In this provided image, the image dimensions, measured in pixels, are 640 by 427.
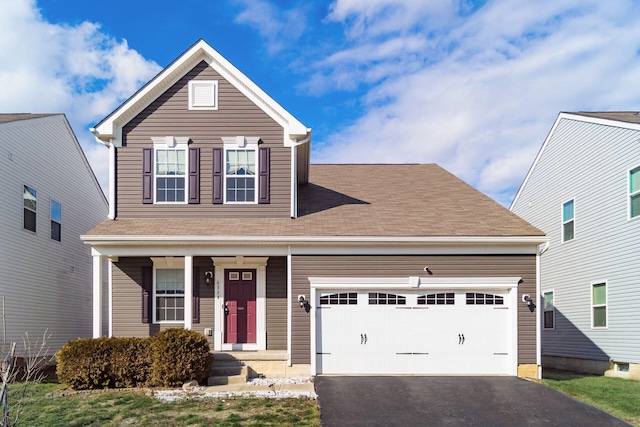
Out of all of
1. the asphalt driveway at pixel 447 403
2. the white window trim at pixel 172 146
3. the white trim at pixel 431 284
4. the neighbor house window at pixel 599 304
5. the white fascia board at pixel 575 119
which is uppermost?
the white fascia board at pixel 575 119

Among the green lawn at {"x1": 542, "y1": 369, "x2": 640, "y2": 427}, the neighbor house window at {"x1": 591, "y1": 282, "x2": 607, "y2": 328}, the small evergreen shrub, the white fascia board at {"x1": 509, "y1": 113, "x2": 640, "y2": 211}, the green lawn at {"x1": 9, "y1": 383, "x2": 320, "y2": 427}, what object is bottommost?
the green lawn at {"x1": 542, "y1": 369, "x2": 640, "y2": 427}

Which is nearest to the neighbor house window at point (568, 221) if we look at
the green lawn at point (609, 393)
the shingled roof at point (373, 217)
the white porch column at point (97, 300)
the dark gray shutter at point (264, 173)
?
the shingled roof at point (373, 217)

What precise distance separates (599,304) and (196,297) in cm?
1072

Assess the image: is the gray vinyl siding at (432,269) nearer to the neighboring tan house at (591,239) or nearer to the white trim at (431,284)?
the white trim at (431,284)

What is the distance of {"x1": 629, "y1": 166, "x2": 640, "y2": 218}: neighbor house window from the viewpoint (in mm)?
14220

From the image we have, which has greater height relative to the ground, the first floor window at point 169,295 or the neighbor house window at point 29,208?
the neighbor house window at point 29,208

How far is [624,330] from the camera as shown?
48.1ft

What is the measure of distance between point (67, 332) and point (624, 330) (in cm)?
1603

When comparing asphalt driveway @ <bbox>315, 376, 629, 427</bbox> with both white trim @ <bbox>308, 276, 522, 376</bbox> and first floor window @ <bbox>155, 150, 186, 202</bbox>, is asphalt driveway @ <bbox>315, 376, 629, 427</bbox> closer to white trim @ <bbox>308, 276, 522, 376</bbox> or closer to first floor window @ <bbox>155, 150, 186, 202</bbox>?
white trim @ <bbox>308, 276, 522, 376</bbox>

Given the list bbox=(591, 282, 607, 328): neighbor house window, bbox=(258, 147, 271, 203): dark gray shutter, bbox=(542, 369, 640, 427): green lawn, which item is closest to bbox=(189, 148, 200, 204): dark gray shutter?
bbox=(258, 147, 271, 203): dark gray shutter

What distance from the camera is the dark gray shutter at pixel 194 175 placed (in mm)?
14742

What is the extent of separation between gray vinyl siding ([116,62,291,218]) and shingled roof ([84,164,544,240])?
1.02 ft

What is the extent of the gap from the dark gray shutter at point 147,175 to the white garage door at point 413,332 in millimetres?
4923

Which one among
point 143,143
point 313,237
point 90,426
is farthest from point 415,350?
Answer: point 143,143
